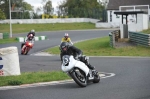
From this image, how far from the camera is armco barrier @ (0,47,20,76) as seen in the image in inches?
531

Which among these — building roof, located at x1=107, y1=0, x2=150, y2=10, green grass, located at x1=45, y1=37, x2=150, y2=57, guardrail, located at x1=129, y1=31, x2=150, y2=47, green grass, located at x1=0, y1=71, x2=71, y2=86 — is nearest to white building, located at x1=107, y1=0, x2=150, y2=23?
building roof, located at x1=107, y1=0, x2=150, y2=10

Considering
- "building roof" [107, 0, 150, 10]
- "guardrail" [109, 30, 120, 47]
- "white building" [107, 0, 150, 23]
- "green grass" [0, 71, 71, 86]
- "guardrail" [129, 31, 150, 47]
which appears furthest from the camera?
"building roof" [107, 0, 150, 10]

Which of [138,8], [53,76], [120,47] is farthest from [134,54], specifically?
[138,8]

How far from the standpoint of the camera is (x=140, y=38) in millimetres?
28203

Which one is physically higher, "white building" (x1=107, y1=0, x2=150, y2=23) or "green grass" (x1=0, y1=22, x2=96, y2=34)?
"white building" (x1=107, y1=0, x2=150, y2=23)

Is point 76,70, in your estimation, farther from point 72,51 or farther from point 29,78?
point 29,78

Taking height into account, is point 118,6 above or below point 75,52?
above

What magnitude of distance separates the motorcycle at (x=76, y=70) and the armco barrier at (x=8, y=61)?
2718mm

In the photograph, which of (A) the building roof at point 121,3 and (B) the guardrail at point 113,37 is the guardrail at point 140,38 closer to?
(B) the guardrail at point 113,37

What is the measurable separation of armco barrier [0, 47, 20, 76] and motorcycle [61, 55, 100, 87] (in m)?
2.72

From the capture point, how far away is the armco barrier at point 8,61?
1348cm

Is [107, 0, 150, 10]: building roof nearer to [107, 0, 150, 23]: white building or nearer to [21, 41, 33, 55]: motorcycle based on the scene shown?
[107, 0, 150, 23]: white building

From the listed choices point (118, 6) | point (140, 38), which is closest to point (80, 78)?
point (140, 38)

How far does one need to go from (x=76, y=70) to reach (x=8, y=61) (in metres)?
2.95
